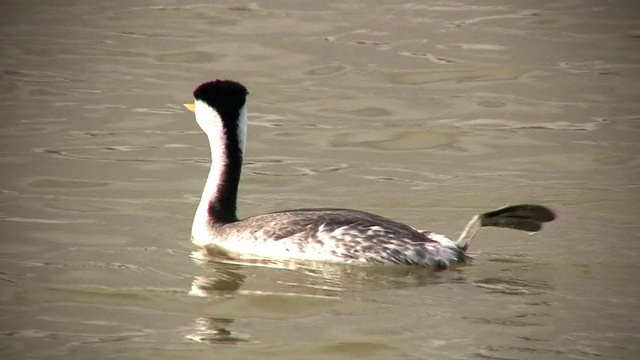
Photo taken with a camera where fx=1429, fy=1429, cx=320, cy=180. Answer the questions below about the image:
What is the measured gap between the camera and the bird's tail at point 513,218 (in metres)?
9.30

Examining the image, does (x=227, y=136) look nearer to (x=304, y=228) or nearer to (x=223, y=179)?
(x=223, y=179)

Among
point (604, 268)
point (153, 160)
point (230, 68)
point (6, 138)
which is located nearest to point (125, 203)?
point (153, 160)

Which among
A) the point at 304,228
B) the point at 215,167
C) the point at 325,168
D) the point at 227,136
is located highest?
the point at 325,168

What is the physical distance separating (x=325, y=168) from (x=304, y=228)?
11.1 feet

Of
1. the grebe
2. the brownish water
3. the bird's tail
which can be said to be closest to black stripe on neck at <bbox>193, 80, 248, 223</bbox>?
the grebe

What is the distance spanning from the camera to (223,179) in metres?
10.0

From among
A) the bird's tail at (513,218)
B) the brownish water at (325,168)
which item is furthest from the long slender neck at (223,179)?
the bird's tail at (513,218)

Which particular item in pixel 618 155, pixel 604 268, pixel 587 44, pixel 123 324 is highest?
pixel 587 44

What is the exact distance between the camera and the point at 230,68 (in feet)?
54.1

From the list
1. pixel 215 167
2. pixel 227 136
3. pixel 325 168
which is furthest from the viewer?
pixel 325 168

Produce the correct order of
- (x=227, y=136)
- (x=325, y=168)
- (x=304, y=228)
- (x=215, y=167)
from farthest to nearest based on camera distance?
1. (x=325, y=168)
2. (x=215, y=167)
3. (x=227, y=136)
4. (x=304, y=228)

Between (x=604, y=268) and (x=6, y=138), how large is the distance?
6.60 metres

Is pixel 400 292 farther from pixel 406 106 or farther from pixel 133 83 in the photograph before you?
pixel 133 83

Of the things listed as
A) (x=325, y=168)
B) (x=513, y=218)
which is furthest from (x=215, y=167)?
(x=325, y=168)
